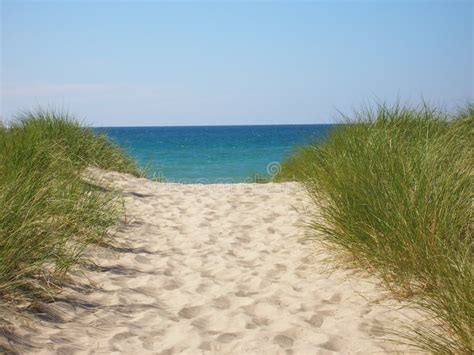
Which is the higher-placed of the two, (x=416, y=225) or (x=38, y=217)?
(x=416, y=225)

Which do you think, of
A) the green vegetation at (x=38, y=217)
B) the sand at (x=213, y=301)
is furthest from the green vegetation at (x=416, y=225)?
the green vegetation at (x=38, y=217)

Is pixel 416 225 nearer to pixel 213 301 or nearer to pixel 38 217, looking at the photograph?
pixel 213 301

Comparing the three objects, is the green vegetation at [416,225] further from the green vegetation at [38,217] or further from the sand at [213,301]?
the green vegetation at [38,217]

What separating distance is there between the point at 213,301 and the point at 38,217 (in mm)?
1216

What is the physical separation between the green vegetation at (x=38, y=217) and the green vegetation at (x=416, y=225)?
180 centimetres

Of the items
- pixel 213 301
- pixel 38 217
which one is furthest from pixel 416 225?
pixel 38 217

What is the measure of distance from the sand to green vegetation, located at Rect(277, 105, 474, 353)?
171 millimetres

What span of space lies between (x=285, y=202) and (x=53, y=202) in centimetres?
282

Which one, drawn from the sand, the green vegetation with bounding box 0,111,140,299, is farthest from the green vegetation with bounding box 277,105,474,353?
the green vegetation with bounding box 0,111,140,299

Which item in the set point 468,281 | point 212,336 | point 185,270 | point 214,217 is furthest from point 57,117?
point 468,281

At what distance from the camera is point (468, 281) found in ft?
7.35

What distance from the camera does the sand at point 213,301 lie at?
98.3 inches

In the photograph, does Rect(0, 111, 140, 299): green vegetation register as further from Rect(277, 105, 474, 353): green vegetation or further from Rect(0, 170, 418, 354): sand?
Rect(277, 105, 474, 353): green vegetation

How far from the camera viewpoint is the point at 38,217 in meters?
3.23
